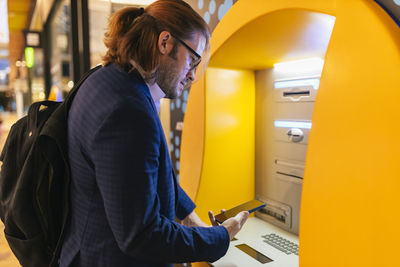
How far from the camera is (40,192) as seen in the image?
91cm

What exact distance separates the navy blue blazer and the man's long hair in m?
0.05

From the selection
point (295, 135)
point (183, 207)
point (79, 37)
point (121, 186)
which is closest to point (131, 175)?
point (121, 186)

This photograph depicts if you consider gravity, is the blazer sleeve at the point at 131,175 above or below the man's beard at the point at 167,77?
below

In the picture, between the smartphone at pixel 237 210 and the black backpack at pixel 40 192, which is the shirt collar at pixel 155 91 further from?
Answer: the smartphone at pixel 237 210

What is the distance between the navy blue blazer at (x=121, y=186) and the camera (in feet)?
2.51

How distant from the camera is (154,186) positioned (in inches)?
31.9

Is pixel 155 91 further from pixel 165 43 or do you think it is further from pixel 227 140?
pixel 227 140

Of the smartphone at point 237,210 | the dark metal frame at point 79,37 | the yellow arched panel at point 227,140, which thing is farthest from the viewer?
the dark metal frame at point 79,37

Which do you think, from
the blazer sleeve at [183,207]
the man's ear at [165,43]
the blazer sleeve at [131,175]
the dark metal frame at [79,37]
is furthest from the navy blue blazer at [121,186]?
the dark metal frame at [79,37]

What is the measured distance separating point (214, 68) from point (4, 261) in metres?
2.83

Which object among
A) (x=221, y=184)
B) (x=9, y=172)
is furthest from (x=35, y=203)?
(x=221, y=184)

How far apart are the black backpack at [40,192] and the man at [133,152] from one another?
31 millimetres

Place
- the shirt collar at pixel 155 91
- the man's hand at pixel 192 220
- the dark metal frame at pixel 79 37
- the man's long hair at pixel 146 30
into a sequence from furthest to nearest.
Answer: the dark metal frame at pixel 79 37, the man's hand at pixel 192 220, the shirt collar at pixel 155 91, the man's long hair at pixel 146 30

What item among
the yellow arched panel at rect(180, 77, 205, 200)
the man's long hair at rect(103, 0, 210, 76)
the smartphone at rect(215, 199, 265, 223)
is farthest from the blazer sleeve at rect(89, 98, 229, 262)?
the yellow arched panel at rect(180, 77, 205, 200)
